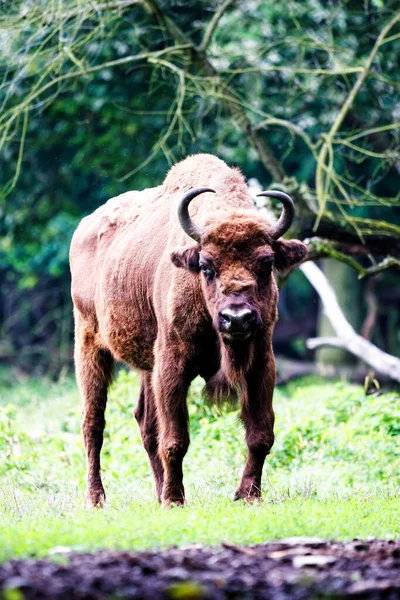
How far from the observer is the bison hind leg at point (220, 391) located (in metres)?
8.61

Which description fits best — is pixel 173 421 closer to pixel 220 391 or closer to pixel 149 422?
pixel 220 391

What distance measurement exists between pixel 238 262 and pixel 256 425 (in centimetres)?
133

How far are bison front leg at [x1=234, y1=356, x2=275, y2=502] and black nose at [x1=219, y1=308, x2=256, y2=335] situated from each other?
81cm

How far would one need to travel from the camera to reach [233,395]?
8.80 m

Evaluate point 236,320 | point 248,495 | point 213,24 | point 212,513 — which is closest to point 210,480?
point 248,495

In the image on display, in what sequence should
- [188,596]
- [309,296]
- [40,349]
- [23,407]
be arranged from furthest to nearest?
1. [309,296]
2. [40,349]
3. [23,407]
4. [188,596]

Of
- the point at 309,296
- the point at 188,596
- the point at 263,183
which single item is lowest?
the point at 309,296

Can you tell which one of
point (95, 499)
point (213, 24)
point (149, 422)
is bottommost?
point (95, 499)

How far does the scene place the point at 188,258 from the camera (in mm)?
8484

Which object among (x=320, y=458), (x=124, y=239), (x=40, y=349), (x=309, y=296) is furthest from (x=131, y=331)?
(x=309, y=296)

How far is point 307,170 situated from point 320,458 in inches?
408

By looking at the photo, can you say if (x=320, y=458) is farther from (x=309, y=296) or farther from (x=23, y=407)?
(x=309, y=296)

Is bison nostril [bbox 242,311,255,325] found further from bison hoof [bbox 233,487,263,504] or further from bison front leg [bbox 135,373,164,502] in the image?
bison front leg [bbox 135,373,164,502]

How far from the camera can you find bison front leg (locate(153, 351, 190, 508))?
8641 mm
